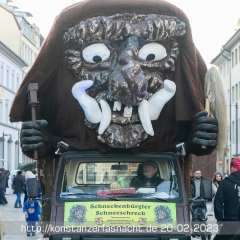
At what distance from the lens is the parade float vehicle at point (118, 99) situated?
9406mm

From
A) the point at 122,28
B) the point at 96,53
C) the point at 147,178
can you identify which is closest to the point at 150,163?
the point at 147,178

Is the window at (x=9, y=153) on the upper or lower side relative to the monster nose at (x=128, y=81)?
upper

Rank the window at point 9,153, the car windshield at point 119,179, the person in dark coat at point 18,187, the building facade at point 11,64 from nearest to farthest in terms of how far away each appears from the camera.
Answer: the car windshield at point 119,179
the person in dark coat at point 18,187
the building facade at point 11,64
the window at point 9,153

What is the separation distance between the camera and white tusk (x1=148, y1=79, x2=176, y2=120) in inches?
380

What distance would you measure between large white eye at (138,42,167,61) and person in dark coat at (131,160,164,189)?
1.45m

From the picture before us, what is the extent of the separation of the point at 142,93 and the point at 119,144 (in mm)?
767

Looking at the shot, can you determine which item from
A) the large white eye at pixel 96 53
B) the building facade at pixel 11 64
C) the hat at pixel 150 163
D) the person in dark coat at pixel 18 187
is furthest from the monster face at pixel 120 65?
the building facade at pixel 11 64

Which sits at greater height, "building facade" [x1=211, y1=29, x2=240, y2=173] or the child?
"building facade" [x1=211, y1=29, x2=240, y2=173]

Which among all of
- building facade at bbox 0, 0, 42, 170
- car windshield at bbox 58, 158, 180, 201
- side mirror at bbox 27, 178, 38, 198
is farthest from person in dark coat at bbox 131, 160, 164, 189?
building facade at bbox 0, 0, 42, 170

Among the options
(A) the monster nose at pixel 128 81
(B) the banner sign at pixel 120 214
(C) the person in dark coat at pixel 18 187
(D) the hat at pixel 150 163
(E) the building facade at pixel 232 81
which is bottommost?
(B) the banner sign at pixel 120 214

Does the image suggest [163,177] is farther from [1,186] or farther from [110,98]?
[1,186]

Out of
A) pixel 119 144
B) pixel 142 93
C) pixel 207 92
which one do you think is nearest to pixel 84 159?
pixel 119 144

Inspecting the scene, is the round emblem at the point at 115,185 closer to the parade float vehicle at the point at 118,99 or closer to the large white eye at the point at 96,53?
the parade float vehicle at the point at 118,99

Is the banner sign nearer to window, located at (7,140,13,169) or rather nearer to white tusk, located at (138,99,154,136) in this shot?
white tusk, located at (138,99,154,136)
